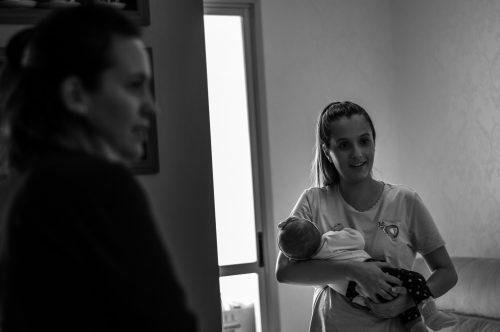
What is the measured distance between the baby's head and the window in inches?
76.2

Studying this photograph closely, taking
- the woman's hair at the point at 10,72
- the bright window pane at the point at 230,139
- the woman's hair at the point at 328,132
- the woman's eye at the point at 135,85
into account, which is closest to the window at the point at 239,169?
the bright window pane at the point at 230,139

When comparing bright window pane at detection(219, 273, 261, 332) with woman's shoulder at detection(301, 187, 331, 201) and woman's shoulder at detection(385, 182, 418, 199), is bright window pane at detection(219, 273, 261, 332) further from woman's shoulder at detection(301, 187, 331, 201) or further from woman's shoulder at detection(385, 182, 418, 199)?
woman's shoulder at detection(385, 182, 418, 199)

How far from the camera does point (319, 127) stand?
6.95ft

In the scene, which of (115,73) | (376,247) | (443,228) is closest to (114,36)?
(115,73)

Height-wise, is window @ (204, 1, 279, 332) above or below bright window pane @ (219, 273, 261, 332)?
above

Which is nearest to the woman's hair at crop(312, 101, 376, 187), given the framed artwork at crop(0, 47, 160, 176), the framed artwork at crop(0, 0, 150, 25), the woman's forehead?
the woman's forehead

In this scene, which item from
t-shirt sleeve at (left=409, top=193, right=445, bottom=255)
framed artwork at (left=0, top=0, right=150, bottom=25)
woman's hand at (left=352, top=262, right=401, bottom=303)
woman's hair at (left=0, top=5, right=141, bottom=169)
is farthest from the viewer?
framed artwork at (left=0, top=0, right=150, bottom=25)

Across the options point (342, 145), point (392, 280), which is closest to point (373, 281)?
point (392, 280)

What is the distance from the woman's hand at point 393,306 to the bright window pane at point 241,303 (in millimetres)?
2138

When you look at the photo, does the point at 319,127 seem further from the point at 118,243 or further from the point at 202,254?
the point at 118,243

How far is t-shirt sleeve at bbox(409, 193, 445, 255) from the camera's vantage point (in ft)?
6.38

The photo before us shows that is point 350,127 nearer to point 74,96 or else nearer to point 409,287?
point 409,287

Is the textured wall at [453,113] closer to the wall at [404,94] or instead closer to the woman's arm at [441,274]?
the wall at [404,94]

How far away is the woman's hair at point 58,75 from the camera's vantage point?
27.8 inches
